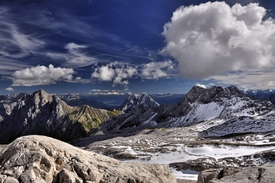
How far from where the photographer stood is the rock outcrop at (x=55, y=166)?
14.9m

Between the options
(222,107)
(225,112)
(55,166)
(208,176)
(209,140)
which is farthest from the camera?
(222,107)

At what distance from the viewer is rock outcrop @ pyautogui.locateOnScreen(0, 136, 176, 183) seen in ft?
48.9

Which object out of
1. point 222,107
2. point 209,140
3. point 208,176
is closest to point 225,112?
point 222,107

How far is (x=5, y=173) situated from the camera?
571 inches

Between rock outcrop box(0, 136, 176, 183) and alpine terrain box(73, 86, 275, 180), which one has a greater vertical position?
rock outcrop box(0, 136, 176, 183)

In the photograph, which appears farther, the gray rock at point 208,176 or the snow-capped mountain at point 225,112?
the snow-capped mountain at point 225,112

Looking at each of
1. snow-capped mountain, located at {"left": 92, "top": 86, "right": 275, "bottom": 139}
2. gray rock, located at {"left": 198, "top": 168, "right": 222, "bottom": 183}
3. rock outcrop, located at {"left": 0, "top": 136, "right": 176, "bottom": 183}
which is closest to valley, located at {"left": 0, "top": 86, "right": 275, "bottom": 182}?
snow-capped mountain, located at {"left": 92, "top": 86, "right": 275, "bottom": 139}

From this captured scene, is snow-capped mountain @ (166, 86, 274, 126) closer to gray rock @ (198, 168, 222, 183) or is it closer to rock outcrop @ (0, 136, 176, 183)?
gray rock @ (198, 168, 222, 183)

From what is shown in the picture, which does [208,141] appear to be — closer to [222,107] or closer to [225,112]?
[225,112]

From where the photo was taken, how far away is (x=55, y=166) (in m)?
16.6

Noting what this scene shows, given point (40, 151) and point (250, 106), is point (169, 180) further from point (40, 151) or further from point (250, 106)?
point (250, 106)

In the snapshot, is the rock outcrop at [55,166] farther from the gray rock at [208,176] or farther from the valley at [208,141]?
the gray rock at [208,176]

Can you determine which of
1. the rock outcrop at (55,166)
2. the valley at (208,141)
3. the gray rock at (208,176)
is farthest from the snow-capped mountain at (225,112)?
the rock outcrop at (55,166)

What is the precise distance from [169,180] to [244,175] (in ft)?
27.9
